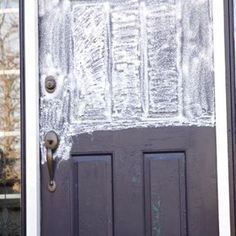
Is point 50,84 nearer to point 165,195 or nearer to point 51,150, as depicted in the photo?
point 51,150

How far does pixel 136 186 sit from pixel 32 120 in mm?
568

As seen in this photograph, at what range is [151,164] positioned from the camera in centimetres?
289

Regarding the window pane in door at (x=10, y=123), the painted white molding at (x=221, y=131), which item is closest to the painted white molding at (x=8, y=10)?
the window pane in door at (x=10, y=123)

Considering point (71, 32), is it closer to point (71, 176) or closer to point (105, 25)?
point (105, 25)

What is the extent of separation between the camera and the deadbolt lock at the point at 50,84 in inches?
117

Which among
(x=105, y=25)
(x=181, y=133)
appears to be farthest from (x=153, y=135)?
(x=105, y=25)

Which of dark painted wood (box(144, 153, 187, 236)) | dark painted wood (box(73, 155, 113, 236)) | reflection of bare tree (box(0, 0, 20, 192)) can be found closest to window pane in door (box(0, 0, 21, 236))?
reflection of bare tree (box(0, 0, 20, 192))

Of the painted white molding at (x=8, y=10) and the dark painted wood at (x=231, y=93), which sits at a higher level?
the painted white molding at (x=8, y=10)

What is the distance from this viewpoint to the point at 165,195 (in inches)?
113

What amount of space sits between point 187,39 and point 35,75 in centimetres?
72

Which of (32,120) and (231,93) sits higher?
(231,93)

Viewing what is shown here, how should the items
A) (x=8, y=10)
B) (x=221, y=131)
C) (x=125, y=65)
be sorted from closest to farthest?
(x=221, y=131) < (x=125, y=65) < (x=8, y=10)

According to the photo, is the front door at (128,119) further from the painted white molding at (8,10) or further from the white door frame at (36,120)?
the painted white molding at (8,10)

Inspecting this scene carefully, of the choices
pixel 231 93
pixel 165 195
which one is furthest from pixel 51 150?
pixel 231 93
